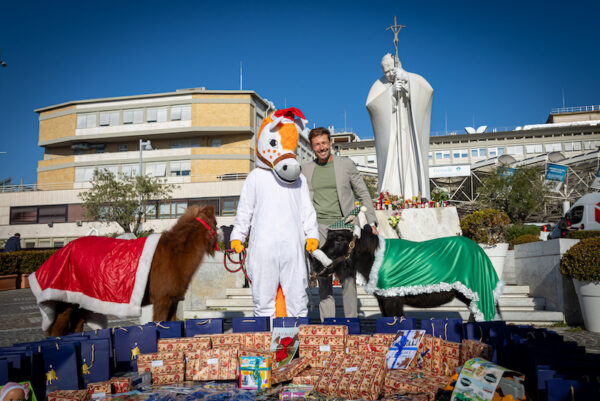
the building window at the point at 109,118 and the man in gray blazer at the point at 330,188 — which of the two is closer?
the man in gray blazer at the point at 330,188

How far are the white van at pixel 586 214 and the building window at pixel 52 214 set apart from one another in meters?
39.3

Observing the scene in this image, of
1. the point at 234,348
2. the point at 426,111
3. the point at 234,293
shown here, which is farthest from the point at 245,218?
the point at 426,111

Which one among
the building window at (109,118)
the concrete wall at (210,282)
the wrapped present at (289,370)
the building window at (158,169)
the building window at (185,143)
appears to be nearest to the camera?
the wrapped present at (289,370)

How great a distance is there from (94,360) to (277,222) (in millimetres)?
2040

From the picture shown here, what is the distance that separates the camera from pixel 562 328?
6496 millimetres

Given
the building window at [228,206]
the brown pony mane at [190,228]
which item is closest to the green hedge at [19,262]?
the brown pony mane at [190,228]

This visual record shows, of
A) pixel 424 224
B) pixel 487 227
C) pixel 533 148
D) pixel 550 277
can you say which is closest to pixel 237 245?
pixel 550 277

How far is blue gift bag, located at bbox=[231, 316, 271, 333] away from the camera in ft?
14.1

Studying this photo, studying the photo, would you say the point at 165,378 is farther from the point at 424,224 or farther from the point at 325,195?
the point at 424,224

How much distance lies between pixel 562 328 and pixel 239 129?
132ft

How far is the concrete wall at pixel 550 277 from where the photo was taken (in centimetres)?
677

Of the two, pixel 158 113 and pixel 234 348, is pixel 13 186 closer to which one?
pixel 158 113

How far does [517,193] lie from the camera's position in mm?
35125

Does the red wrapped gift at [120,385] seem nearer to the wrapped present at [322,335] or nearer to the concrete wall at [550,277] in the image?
the wrapped present at [322,335]
